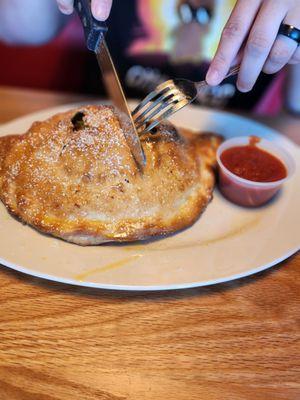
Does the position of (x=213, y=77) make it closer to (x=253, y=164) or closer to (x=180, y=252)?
(x=253, y=164)

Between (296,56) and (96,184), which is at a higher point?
(296,56)

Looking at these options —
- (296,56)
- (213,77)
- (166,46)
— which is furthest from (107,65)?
(166,46)

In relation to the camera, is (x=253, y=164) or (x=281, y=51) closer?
(x=281, y=51)

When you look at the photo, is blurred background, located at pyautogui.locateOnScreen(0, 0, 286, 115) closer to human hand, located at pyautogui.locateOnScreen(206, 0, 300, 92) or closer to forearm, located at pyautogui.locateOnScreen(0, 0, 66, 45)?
forearm, located at pyautogui.locateOnScreen(0, 0, 66, 45)

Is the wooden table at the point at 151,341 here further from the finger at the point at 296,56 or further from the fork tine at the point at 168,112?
the finger at the point at 296,56

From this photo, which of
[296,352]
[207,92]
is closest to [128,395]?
[296,352]

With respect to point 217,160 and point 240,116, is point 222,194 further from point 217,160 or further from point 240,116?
point 240,116
